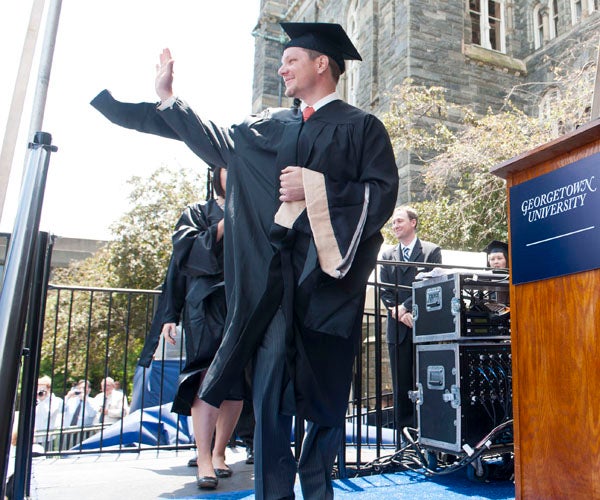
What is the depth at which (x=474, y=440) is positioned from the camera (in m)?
3.93

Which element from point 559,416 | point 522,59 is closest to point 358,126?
point 559,416

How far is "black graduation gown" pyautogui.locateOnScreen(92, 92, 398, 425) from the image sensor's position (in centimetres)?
236

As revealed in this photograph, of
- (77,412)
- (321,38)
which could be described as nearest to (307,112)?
(321,38)

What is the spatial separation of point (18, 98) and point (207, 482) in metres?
4.19

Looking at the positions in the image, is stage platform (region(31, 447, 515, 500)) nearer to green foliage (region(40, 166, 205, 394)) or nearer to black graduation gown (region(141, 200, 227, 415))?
black graduation gown (region(141, 200, 227, 415))

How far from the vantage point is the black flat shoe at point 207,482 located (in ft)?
11.5

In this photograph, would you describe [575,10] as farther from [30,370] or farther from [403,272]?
[30,370]

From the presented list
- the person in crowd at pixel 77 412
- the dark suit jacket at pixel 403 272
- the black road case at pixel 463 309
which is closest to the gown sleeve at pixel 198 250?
the black road case at pixel 463 309

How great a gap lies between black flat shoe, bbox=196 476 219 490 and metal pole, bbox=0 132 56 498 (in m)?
1.60

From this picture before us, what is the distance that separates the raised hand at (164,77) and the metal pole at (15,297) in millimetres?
645

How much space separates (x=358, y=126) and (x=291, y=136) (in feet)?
0.92

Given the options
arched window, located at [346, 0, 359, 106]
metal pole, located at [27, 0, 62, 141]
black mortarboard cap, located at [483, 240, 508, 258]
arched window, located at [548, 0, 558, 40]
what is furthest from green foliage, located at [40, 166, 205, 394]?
metal pole, located at [27, 0, 62, 141]

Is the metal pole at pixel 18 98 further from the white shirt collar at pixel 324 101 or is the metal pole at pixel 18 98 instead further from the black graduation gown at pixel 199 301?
the white shirt collar at pixel 324 101

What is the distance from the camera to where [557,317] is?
230 cm
